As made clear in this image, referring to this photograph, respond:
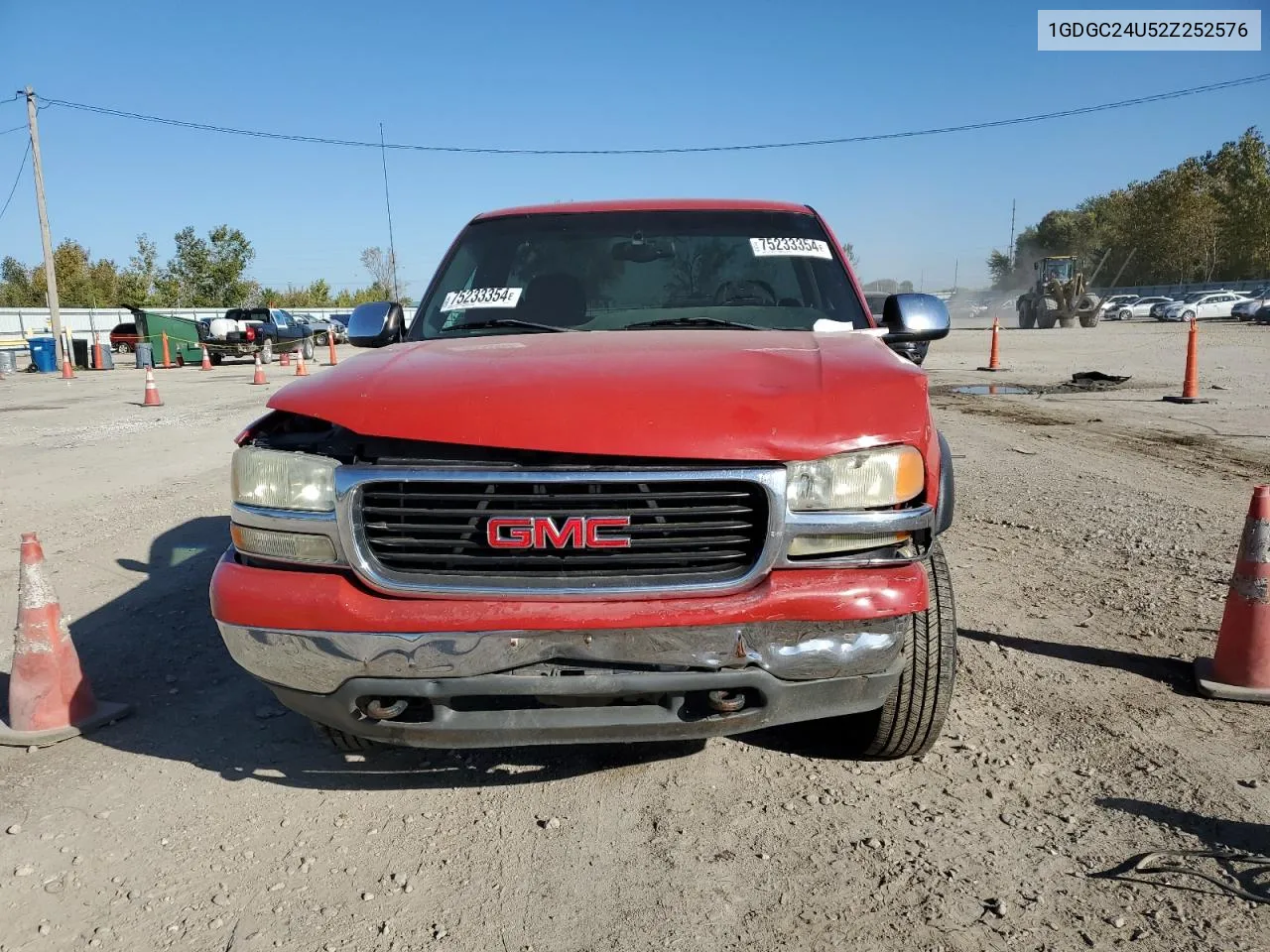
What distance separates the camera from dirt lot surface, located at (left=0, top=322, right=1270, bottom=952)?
2.12 m

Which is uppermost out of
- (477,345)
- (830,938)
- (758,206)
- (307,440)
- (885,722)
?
(758,206)

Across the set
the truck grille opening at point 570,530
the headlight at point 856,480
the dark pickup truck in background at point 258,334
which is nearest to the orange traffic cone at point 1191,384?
→ the headlight at point 856,480

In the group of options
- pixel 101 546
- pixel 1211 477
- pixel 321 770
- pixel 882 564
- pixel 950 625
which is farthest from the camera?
pixel 1211 477

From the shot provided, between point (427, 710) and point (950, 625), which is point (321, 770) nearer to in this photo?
point (427, 710)

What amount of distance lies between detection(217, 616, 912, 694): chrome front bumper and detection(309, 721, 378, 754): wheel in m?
0.66

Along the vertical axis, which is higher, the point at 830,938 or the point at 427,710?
the point at 427,710

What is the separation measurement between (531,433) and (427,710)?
0.73 meters

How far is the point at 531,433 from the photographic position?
219 centimetres

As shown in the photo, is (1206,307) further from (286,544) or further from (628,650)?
(286,544)

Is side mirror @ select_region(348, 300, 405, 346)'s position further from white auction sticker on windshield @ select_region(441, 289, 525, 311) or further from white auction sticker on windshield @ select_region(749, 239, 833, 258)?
white auction sticker on windshield @ select_region(749, 239, 833, 258)

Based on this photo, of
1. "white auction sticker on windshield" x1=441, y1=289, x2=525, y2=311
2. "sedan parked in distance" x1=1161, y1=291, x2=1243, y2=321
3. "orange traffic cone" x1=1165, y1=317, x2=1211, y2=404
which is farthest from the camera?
"sedan parked in distance" x1=1161, y1=291, x2=1243, y2=321

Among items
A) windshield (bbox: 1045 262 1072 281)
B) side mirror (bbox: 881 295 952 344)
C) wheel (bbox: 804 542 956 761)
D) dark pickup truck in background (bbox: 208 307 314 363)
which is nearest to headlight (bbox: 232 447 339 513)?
wheel (bbox: 804 542 956 761)

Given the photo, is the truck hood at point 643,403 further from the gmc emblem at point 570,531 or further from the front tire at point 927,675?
the front tire at point 927,675

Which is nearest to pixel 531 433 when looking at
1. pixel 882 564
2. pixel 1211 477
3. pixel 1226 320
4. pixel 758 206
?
pixel 882 564
